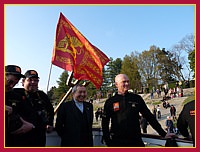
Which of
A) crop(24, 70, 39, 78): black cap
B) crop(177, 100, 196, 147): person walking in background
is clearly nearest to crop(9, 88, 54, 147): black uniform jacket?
crop(24, 70, 39, 78): black cap

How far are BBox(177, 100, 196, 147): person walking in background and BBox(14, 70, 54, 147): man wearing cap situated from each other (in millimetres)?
1917

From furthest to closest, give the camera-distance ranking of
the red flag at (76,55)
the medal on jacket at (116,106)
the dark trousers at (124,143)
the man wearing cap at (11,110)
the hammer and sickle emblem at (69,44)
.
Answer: the hammer and sickle emblem at (69,44), the red flag at (76,55), the medal on jacket at (116,106), the dark trousers at (124,143), the man wearing cap at (11,110)

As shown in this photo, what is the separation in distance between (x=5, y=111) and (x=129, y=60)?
4916 centimetres

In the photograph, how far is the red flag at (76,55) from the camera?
712 cm

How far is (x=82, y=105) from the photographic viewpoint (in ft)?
12.1

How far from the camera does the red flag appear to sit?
712 centimetres

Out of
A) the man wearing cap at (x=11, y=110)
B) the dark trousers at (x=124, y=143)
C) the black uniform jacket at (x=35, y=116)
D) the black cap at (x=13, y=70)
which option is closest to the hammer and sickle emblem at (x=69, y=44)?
the black uniform jacket at (x=35, y=116)

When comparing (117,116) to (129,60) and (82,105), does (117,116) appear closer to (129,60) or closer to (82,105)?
(82,105)

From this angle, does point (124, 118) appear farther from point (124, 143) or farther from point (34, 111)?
point (34, 111)

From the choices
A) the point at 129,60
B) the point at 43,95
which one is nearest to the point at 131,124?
the point at 43,95

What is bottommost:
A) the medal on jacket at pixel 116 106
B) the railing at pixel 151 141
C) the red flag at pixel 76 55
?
the railing at pixel 151 141

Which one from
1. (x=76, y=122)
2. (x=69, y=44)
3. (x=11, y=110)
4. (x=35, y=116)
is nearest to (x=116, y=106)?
(x=76, y=122)

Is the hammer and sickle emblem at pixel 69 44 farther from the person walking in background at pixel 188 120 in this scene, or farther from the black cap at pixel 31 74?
the person walking in background at pixel 188 120

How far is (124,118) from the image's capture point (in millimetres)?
3330
